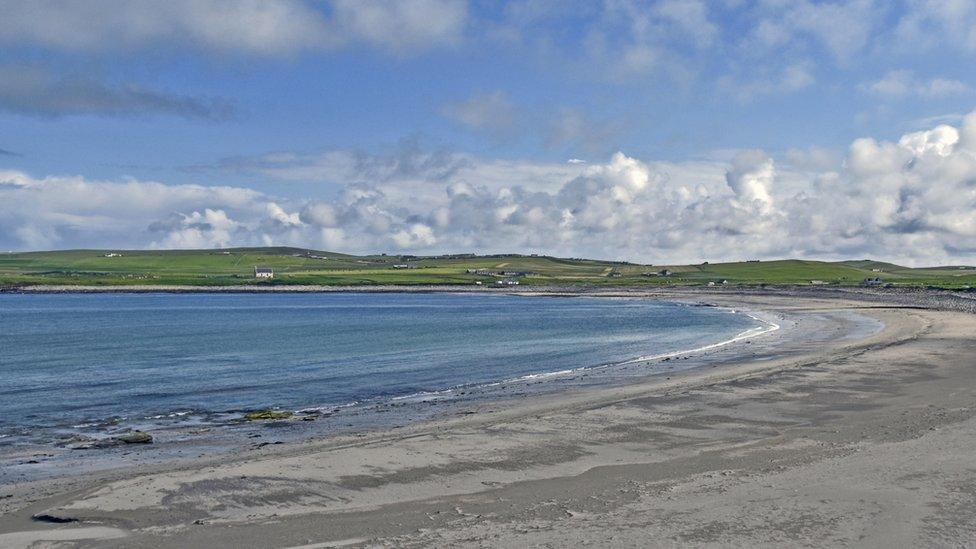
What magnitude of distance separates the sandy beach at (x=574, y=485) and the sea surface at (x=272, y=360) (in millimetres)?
9288

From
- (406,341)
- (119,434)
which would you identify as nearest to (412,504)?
(119,434)

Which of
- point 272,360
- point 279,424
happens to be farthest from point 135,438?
point 272,360

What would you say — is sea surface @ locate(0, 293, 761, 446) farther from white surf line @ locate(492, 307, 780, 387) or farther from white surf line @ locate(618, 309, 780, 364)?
white surf line @ locate(618, 309, 780, 364)

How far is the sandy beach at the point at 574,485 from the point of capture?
39.7 feet

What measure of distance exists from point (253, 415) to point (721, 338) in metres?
40.4

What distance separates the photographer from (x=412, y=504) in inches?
555

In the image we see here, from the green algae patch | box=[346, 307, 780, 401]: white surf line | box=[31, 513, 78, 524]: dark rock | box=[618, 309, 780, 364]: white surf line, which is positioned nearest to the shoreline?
box=[346, 307, 780, 401]: white surf line

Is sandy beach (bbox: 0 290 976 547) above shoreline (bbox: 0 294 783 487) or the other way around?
above

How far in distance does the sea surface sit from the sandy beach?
9.29 metres

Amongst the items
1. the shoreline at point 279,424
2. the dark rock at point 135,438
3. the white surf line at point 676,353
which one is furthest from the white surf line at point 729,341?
the dark rock at point 135,438

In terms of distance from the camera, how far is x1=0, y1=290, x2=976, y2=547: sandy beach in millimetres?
12109

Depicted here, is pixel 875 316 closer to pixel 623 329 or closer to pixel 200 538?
pixel 623 329

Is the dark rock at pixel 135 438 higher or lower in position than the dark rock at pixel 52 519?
lower

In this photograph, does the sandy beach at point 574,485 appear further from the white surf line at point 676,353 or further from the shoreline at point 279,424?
the white surf line at point 676,353
